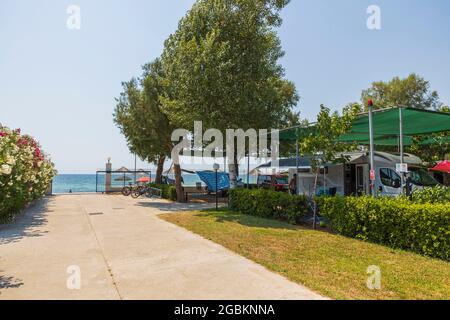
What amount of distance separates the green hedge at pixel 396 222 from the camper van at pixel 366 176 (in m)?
5.46

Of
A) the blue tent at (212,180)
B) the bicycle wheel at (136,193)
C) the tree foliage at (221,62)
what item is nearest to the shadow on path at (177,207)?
the tree foliage at (221,62)

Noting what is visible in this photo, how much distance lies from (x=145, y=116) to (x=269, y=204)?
39.8 ft

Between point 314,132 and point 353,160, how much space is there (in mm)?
6133

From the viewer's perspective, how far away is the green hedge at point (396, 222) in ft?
22.8

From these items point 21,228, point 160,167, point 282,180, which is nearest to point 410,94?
point 282,180

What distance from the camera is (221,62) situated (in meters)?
15.1

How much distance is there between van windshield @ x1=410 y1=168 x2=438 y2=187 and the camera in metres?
16.0

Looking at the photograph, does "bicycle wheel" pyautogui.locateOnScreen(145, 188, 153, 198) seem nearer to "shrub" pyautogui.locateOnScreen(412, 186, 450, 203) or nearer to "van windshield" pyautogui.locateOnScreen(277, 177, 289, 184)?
"van windshield" pyautogui.locateOnScreen(277, 177, 289, 184)

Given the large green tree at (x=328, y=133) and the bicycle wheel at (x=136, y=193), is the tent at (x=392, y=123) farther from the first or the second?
the bicycle wheel at (x=136, y=193)

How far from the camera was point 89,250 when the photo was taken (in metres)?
7.76

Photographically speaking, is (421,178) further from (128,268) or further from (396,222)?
(128,268)

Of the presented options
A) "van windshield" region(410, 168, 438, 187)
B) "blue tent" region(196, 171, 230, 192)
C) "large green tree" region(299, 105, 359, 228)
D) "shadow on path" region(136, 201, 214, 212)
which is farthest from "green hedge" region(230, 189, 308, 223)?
"blue tent" region(196, 171, 230, 192)

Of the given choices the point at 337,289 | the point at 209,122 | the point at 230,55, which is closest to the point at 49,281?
the point at 337,289

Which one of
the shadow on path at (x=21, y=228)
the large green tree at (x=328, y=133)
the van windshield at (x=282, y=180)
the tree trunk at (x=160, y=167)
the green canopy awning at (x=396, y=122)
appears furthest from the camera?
the tree trunk at (x=160, y=167)
